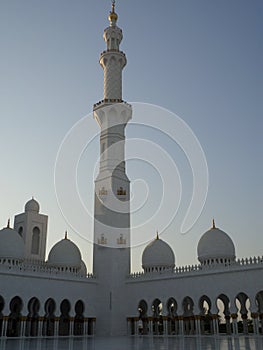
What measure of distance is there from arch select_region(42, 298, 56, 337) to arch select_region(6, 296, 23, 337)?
142 cm

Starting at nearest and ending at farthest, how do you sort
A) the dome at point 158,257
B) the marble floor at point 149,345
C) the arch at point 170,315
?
1. the marble floor at point 149,345
2. the arch at point 170,315
3. the dome at point 158,257

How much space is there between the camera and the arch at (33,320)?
21609mm

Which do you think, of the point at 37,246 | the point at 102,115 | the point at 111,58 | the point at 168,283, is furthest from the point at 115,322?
the point at 111,58

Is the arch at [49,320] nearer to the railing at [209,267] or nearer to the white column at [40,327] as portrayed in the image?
the white column at [40,327]

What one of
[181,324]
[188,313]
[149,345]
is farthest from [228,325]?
[149,345]

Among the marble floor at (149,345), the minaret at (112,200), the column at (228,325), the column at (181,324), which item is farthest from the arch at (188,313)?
the marble floor at (149,345)

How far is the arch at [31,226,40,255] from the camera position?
2806 centimetres

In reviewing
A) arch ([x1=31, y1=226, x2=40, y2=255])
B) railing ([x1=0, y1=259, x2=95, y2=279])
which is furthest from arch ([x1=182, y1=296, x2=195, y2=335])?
arch ([x1=31, y1=226, x2=40, y2=255])

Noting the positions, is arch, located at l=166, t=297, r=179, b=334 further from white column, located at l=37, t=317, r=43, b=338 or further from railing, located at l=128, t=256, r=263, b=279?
white column, located at l=37, t=317, r=43, b=338

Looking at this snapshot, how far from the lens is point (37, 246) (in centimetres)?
2822

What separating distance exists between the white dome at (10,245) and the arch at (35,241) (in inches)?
198

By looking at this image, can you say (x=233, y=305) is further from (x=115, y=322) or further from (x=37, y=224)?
(x=37, y=224)

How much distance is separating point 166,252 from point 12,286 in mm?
9180

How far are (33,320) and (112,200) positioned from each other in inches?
323
